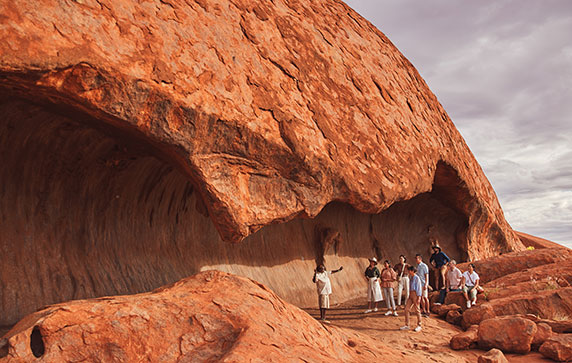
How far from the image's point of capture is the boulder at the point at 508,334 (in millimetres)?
7172

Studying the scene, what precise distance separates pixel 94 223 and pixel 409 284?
5630mm

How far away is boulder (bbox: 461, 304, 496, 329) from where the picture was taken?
29.3 ft

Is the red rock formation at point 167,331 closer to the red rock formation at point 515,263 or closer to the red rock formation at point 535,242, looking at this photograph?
A: the red rock formation at point 515,263

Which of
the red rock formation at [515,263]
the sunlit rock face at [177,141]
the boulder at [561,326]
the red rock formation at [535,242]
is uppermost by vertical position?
the sunlit rock face at [177,141]

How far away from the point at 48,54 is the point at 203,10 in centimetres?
282

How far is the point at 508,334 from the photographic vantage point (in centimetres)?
734

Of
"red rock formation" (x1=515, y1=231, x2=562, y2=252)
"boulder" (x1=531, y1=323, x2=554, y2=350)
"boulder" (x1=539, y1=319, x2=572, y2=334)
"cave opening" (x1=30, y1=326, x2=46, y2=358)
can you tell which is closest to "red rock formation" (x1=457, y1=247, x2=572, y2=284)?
"boulder" (x1=539, y1=319, x2=572, y2=334)

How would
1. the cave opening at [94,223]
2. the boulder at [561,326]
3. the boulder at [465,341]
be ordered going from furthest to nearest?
the boulder at [561,326], the boulder at [465,341], the cave opening at [94,223]

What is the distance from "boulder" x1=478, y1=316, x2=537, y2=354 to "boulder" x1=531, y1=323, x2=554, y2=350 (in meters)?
0.16

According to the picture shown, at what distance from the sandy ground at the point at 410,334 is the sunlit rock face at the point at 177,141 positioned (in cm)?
143

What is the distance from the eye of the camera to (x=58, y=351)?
418cm

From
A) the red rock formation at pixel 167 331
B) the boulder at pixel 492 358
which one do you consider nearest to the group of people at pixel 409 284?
the boulder at pixel 492 358

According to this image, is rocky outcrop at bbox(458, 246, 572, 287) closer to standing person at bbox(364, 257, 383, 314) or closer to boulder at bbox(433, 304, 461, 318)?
boulder at bbox(433, 304, 461, 318)

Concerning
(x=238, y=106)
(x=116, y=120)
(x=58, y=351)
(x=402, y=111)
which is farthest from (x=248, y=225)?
(x=402, y=111)
